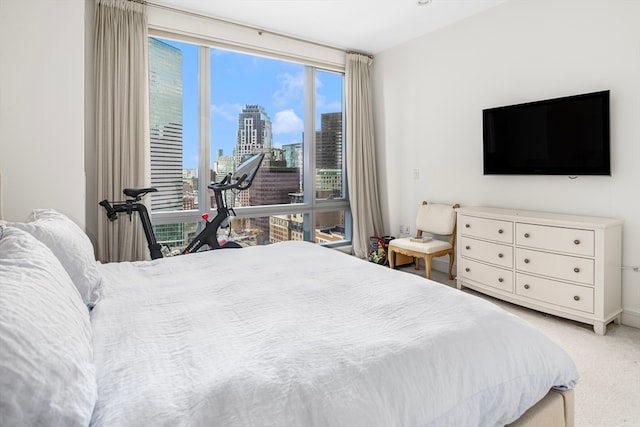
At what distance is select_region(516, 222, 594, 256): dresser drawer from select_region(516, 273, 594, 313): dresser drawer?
262mm

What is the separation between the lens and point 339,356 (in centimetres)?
94

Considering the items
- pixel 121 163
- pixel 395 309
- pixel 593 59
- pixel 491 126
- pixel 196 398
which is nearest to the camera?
pixel 196 398

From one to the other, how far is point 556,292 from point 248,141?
3347 mm

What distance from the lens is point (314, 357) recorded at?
934 mm

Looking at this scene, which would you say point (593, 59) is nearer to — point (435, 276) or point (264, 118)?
point (435, 276)

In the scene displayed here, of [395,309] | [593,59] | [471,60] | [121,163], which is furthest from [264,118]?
[395,309]

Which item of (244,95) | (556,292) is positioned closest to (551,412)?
(556,292)

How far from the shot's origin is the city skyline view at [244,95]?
12.2 ft

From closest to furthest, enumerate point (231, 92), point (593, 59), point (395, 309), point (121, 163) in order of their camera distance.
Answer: point (395, 309) → point (593, 59) → point (121, 163) → point (231, 92)

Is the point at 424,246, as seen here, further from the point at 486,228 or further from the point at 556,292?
the point at 556,292

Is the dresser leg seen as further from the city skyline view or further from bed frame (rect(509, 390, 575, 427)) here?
the city skyline view

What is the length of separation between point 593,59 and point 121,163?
4062 mm

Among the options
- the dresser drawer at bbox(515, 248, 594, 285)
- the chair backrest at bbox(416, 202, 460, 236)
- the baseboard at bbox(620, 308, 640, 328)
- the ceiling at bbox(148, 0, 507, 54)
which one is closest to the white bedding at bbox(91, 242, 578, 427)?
the dresser drawer at bbox(515, 248, 594, 285)

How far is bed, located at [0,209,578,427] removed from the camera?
69cm
